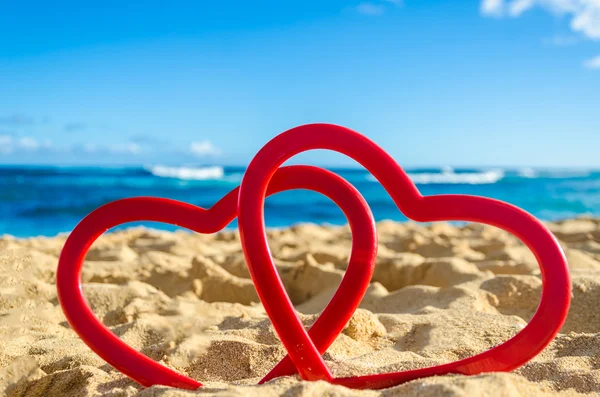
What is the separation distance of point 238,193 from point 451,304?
1.91 m

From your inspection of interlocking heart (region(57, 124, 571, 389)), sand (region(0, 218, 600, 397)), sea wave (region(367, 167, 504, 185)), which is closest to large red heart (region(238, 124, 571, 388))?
interlocking heart (region(57, 124, 571, 389))

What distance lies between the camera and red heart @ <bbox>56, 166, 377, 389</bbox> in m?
2.08

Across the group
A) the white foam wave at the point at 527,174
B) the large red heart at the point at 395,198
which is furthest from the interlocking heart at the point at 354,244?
the white foam wave at the point at 527,174

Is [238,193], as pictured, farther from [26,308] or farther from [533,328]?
[26,308]

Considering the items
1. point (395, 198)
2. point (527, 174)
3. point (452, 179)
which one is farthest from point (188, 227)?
point (527, 174)

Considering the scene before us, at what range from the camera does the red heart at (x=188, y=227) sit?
2.08 metres

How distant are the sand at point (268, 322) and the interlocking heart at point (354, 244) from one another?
0.12 meters

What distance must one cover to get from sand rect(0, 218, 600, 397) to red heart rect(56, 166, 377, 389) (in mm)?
123

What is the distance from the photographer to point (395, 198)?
2.00 m

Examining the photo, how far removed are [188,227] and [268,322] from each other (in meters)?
1.10

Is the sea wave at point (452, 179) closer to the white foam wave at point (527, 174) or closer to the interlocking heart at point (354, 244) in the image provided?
the white foam wave at point (527, 174)

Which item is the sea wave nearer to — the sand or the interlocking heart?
the sand

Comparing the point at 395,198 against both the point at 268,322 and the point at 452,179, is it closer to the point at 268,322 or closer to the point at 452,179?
the point at 268,322

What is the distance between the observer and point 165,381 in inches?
82.5
